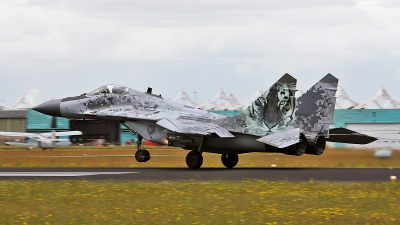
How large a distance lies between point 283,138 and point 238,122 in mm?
2294

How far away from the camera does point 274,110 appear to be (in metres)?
23.7

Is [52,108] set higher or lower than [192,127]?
higher

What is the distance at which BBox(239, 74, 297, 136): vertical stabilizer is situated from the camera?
2338cm

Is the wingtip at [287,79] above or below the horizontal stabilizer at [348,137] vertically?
above

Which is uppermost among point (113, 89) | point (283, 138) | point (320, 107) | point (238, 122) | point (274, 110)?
point (113, 89)

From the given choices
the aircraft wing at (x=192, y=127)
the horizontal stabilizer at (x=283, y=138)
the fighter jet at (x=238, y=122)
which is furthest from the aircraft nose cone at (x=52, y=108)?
the horizontal stabilizer at (x=283, y=138)

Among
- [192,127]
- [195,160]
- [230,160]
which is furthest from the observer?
[230,160]

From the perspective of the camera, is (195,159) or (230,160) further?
(230,160)

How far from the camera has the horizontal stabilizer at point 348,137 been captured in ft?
77.6

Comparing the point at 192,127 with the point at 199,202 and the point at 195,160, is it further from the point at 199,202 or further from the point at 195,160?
the point at 199,202

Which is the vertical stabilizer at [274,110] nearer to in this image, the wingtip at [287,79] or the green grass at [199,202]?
the wingtip at [287,79]

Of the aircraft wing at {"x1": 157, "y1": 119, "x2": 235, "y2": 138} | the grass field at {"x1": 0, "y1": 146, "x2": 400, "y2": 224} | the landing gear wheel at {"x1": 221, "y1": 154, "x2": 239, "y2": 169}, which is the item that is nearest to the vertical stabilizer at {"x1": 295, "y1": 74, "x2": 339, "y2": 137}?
the aircraft wing at {"x1": 157, "y1": 119, "x2": 235, "y2": 138}

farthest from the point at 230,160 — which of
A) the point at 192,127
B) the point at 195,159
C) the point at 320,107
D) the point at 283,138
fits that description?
the point at 320,107

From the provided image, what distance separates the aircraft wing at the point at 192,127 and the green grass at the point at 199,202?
22.4 feet
